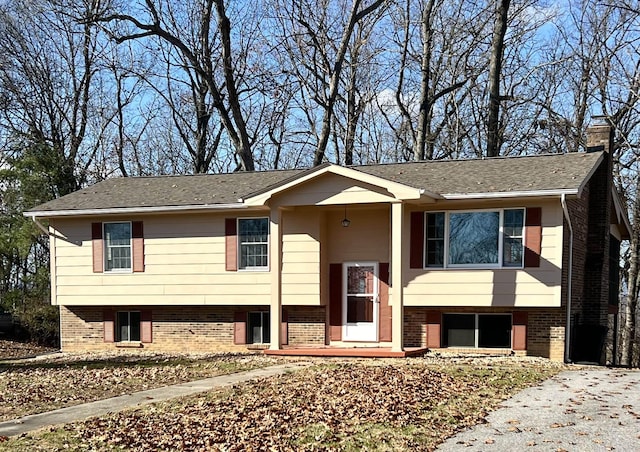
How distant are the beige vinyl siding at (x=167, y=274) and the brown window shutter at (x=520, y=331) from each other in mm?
5797

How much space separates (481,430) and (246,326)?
33.9 ft

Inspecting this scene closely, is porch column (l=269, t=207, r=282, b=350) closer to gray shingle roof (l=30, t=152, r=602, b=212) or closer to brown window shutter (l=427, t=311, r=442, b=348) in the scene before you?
gray shingle roof (l=30, t=152, r=602, b=212)

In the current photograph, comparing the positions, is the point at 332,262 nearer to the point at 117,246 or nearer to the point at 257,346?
the point at 257,346

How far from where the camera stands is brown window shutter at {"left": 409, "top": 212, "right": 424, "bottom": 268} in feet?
51.6

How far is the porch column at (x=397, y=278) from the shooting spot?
48.7 feet

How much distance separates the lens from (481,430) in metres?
7.88

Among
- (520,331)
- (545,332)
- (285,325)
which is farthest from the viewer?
(285,325)

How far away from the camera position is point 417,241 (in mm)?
15758

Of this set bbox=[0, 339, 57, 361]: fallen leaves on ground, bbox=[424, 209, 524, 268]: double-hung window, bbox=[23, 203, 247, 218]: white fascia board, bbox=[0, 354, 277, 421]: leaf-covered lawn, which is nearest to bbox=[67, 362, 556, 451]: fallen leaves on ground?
bbox=[0, 354, 277, 421]: leaf-covered lawn

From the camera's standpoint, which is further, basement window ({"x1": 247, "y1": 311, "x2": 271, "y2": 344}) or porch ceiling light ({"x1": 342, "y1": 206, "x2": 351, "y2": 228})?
basement window ({"x1": 247, "y1": 311, "x2": 271, "y2": 344})

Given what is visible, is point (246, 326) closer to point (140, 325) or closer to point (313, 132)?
point (140, 325)

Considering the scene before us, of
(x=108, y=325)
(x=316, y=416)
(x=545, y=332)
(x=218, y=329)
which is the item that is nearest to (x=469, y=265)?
(x=545, y=332)

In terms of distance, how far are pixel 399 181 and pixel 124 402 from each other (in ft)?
27.7

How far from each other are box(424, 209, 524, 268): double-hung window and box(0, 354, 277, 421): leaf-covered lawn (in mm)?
4496
